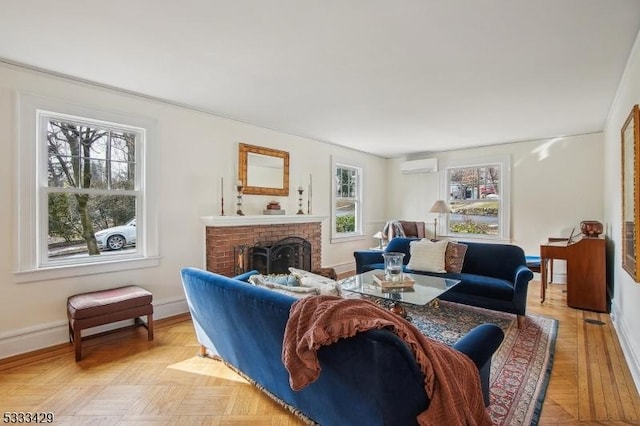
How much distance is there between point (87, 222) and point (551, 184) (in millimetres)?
6205

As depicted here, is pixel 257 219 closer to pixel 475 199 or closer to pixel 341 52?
pixel 341 52

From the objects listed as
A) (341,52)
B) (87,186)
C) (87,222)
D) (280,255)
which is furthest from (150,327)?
(341,52)

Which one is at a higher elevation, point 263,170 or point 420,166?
point 420,166

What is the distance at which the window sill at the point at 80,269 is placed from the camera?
2658mm

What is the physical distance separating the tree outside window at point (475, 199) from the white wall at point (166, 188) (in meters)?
2.49

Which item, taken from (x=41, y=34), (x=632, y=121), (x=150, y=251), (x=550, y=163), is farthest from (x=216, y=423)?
(x=550, y=163)

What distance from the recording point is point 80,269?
2.92m

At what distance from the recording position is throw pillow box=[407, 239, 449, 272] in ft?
12.6

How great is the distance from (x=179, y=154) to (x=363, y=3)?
Result: 258 centimetres

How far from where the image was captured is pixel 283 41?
2207 millimetres

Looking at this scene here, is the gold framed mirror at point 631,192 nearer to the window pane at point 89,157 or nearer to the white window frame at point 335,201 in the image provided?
the white window frame at point 335,201

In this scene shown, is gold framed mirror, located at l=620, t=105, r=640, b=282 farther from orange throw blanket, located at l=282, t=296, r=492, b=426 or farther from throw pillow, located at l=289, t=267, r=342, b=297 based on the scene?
throw pillow, located at l=289, t=267, r=342, b=297

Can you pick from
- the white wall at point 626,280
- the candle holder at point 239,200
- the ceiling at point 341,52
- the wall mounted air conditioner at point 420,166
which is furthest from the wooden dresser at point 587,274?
the candle holder at point 239,200

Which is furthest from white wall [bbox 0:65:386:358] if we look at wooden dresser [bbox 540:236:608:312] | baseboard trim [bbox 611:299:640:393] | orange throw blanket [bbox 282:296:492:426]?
baseboard trim [bbox 611:299:640:393]
